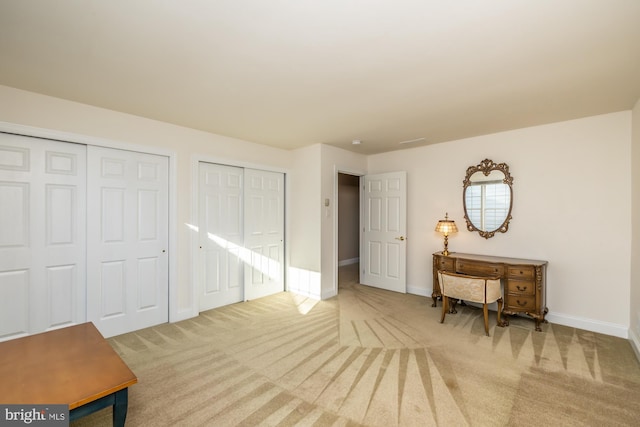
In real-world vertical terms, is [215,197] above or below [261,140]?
below

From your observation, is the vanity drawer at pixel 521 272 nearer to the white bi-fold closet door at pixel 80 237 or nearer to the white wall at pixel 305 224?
the white wall at pixel 305 224

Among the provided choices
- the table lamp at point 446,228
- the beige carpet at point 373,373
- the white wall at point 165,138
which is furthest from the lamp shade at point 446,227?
the white wall at point 165,138

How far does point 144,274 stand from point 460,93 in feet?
12.6

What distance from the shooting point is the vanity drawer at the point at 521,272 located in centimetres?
334

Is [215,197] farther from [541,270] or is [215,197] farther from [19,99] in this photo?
[541,270]

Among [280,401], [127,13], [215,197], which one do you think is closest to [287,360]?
[280,401]

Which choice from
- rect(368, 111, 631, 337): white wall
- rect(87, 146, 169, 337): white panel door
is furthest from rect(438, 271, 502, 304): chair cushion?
rect(87, 146, 169, 337): white panel door

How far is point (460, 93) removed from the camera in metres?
2.64

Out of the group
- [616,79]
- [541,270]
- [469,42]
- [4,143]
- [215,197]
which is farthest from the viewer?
[215,197]

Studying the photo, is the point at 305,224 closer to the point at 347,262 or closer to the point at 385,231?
the point at 385,231

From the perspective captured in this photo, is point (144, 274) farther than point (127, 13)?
Yes

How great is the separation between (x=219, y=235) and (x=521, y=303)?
12.8ft

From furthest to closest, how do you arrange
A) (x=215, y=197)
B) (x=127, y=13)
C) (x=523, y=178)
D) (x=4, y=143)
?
(x=215, y=197), (x=523, y=178), (x=4, y=143), (x=127, y=13)

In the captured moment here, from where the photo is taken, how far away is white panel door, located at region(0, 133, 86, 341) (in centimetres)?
260
